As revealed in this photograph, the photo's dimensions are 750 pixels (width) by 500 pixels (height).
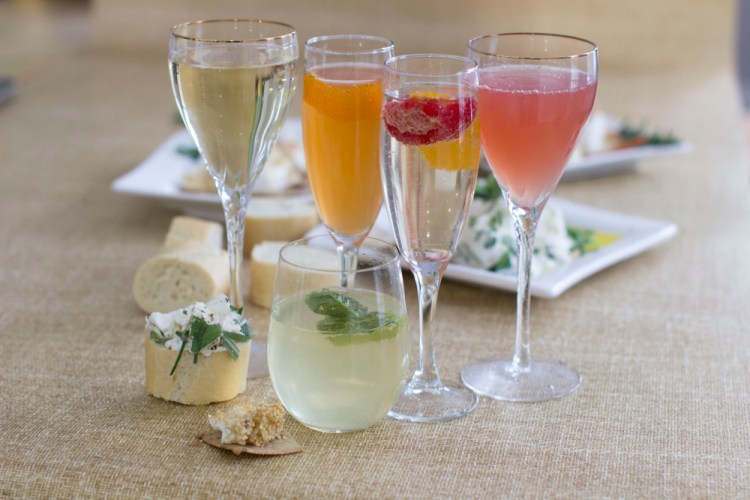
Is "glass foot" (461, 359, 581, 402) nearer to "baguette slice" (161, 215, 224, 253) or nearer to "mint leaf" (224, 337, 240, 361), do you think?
"mint leaf" (224, 337, 240, 361)

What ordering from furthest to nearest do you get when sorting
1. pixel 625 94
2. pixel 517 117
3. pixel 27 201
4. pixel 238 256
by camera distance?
1. pixel 625 94
2. pixel 27 201
3. pixel 238 256
4. pixel 517 117

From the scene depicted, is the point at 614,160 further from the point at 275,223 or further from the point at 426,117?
the point at 426,117

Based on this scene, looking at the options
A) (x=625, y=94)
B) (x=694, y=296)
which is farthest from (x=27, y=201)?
(x=625, y=94)

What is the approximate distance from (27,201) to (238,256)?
2.61 ft

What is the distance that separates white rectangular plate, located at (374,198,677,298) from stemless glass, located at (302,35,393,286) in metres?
0.28

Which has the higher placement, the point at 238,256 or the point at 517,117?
the point at 517,117

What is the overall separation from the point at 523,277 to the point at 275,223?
0.62 m

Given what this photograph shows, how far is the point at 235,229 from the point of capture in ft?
4.15

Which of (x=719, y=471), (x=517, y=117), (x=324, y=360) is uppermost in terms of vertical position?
(x=517, y=117)

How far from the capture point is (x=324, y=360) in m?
1.02

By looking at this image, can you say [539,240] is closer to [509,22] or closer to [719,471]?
[719,471]

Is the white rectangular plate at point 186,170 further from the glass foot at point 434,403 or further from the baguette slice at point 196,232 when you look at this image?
the glass foot at point 434,403

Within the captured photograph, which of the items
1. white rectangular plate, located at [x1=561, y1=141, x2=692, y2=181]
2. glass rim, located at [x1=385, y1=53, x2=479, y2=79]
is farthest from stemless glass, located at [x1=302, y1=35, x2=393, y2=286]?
white rectangular plate, located at [x1=561, y1=141, x2=692, y2=181]

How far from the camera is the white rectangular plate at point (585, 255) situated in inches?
56.5
